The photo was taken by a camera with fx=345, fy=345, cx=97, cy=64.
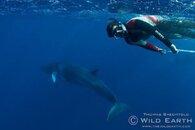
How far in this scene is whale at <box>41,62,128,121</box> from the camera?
48.5ft

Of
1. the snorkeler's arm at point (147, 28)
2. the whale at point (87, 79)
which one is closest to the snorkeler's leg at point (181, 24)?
the snorkeler's arm at point (147, 28)

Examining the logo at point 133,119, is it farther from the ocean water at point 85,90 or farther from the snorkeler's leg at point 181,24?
the snorkeler's leg at point 181,24

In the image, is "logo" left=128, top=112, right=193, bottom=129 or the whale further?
the whale

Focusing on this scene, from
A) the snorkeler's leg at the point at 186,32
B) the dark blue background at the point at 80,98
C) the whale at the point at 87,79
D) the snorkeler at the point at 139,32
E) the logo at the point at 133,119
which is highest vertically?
the snorkeler at the point at 139,32

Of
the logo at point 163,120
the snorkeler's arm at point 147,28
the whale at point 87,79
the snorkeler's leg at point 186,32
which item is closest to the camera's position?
the snorkeler's arm at point 147,28

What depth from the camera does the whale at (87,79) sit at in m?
14.8

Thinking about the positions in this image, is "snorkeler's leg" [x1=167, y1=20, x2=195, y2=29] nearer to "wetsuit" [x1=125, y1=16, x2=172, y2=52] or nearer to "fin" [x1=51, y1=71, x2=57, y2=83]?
"wetsuit" [x1=125, y1=16, x2=172, y2=52]

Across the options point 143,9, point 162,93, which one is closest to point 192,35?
point 143,9

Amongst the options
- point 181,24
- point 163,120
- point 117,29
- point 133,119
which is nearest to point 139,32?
point 117,29

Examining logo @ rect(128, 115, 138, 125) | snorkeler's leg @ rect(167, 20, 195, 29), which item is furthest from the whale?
snorkeler's leg @ rect(167, 20, 195, 29)

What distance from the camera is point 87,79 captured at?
16141 millimetres

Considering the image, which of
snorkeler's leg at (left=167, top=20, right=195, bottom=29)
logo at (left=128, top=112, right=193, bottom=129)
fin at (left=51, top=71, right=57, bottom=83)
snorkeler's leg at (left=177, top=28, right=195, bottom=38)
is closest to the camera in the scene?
snorkeler's leg at (left=167, top=20, right=195, bottom=29)

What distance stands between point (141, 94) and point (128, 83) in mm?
11221

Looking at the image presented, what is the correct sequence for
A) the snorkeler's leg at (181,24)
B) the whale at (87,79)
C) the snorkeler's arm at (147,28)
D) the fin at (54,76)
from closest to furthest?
the snorkeler's arm at (147,28)
the snorkeler's leg at (181,24)
the whale at (87,79)
the fin at (54,76)
